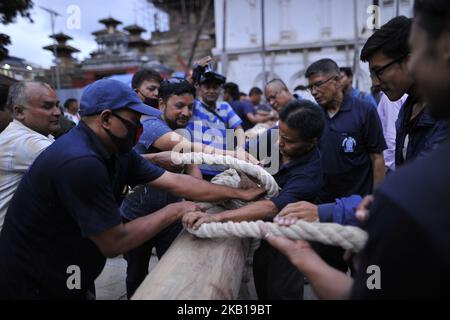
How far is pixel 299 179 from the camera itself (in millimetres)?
2047

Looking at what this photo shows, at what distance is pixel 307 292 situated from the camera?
10.6 feet

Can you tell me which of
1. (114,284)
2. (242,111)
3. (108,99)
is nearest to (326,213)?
(108,99)

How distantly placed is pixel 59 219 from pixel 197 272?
2.42 ft

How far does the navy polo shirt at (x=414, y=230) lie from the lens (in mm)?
761

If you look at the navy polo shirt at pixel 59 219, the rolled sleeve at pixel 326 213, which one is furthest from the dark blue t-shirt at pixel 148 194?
the rolled sleeve at pixel 326 213

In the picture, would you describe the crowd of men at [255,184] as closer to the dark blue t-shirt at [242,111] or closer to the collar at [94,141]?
the collar at [94,141]

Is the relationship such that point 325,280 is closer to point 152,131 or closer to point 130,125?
point 130,125

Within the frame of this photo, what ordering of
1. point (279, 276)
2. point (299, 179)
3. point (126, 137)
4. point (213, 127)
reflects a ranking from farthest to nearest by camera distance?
point (213, 127) → point (279, 276) → point (299, 179) → point (126, 137)

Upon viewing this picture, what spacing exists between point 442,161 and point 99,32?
30288mm
